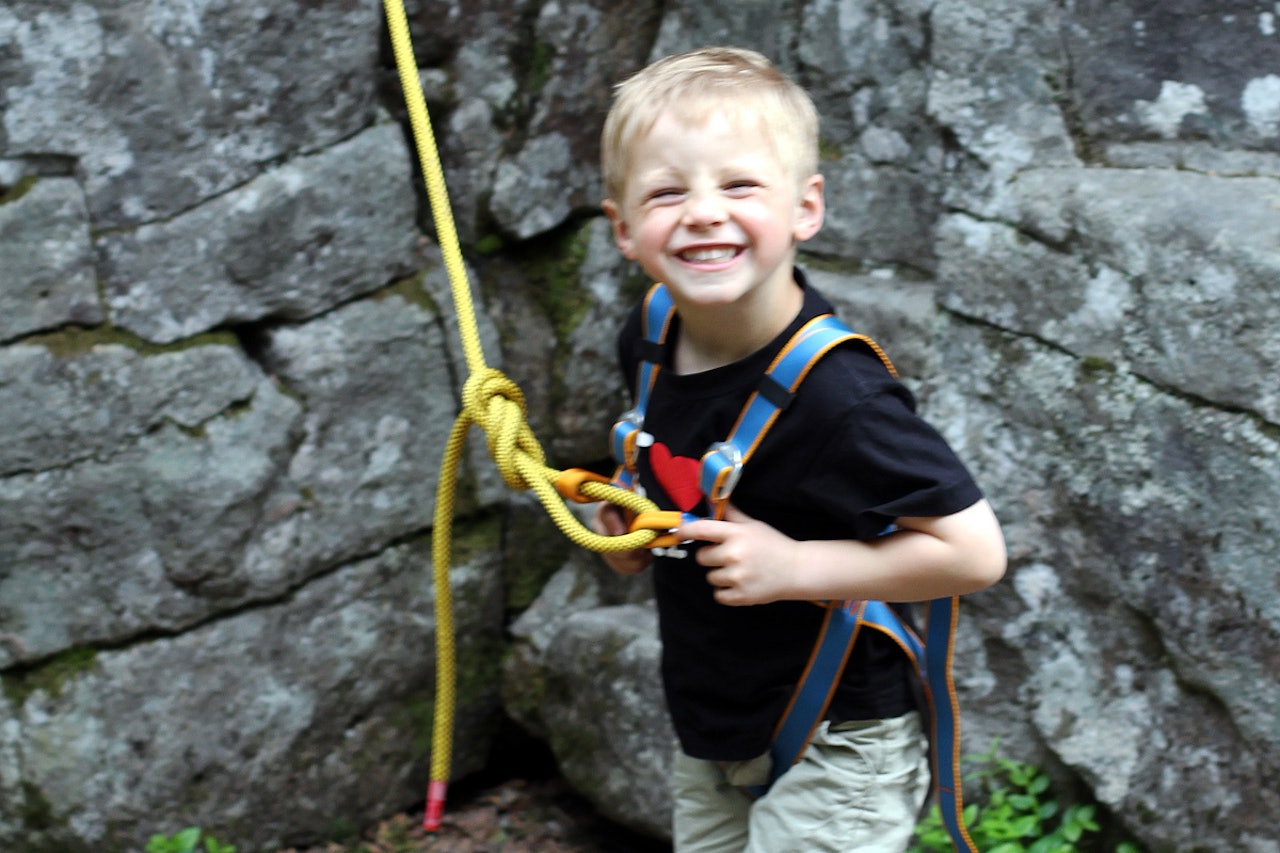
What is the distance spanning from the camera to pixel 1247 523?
6.38 feet

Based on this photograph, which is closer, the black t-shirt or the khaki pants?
the black t-shirt

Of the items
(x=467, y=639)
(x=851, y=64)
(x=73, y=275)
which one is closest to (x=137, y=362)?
(x=73, y=275)

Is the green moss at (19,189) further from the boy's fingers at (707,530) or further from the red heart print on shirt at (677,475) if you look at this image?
the boy's fingers at (707,530)

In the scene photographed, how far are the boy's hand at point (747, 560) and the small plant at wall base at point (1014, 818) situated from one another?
3.29ft

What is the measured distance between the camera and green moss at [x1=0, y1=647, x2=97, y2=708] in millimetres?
2387

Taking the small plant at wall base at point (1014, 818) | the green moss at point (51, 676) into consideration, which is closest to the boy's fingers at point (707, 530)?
the small plant at wall base at point (1014, 818)

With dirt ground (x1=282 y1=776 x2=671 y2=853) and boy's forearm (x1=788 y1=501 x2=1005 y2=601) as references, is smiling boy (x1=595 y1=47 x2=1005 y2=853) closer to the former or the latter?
boy's forearm (x1=788 y1=501 x2=1005 y2=601)

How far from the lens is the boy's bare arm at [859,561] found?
57.7 inches

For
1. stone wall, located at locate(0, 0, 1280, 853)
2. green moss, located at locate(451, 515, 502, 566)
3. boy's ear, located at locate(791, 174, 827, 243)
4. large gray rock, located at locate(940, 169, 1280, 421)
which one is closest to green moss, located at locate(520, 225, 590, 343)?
stone wall, located at locate(0, 0, 1280, 853)

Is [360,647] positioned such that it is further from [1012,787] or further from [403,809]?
[1012,787]

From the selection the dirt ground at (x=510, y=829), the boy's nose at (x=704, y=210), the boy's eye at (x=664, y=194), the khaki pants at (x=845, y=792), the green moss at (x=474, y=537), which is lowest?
the dirt ground at (x=510, y=829)

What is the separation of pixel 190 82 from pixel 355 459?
2.53ft

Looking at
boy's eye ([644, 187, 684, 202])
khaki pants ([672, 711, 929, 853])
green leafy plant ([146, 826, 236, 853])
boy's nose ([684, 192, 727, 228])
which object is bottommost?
green leafy plant ([146, 826, 236, 853])

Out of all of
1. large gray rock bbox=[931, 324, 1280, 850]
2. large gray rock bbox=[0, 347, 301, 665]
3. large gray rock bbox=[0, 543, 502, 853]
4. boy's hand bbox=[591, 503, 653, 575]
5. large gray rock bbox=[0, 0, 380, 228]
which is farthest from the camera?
large gray rock bbox=[0, 543, 502, 853]
